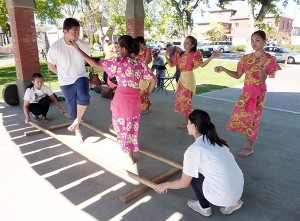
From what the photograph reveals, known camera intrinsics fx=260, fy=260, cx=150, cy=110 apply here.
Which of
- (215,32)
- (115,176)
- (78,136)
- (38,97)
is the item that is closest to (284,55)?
(38,97)

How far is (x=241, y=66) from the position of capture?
3693mm

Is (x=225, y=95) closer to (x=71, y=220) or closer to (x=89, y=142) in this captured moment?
(x=89, y=142)

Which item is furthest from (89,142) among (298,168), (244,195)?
(298,168)

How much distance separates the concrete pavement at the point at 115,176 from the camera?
257 cm

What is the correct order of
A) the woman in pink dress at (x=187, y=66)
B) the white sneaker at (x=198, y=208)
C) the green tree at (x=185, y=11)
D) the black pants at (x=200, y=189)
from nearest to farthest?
the black pants at (x=200, y=189), the white sneaker at (x=198, y=208), the woman in pink dress at (x=187, y=66), the green tree at (x=185, y=11)

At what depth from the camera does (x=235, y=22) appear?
53.3 m

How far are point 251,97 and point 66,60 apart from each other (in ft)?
8.86

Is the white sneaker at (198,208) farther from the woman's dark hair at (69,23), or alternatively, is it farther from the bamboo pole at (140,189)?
the woman's dark hair at (69,23)

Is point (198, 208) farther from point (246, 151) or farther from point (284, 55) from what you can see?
point (284, 55)

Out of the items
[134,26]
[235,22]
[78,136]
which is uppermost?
[235,22]

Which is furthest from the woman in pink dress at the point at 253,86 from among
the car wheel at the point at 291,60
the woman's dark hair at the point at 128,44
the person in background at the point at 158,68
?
the car wheel at the point at 291,60

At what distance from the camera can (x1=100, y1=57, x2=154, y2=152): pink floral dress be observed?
3.01 m

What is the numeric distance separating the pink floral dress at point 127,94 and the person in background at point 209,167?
1.06m

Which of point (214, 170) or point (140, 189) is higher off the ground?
point (214, 170)
